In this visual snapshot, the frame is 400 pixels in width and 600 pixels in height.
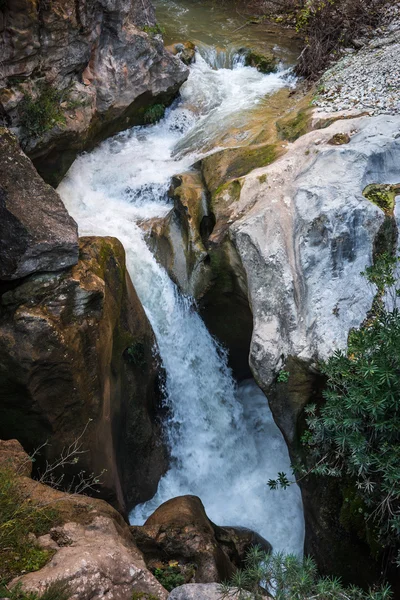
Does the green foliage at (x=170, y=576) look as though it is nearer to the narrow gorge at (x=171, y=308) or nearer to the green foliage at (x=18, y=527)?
the narrow gorge at (x=171, y=308)

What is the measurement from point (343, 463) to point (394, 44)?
32.7 feet

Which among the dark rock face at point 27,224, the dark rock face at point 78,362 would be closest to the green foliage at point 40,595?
the dark rock face at point 78,362

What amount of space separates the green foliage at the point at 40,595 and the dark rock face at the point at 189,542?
7.21ft

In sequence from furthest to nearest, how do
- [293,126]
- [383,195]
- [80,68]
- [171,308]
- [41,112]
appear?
1. [80,68]
2. [293,126]
3. [41,112]
4. [171,308]
5. [383,195]

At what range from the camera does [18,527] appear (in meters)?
4.36

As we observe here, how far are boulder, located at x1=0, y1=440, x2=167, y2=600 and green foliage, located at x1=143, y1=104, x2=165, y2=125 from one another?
8536 mm

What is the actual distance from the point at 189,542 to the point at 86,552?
210 cm

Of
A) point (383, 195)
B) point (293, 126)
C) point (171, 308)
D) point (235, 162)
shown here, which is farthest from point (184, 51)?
point (383, 195)

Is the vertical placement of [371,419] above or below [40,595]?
above

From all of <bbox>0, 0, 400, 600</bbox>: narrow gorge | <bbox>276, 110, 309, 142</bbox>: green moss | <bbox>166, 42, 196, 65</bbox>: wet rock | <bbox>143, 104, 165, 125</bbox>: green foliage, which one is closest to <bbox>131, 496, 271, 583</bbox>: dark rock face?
<bbox>0, 0, 400, 600</bbox>: narrow gorge

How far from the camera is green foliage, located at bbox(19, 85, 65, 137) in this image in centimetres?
848

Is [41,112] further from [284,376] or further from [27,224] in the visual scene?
[284,376]

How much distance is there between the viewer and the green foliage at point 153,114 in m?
11.7

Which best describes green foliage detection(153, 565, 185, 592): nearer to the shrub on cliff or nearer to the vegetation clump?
the vegetation clump
